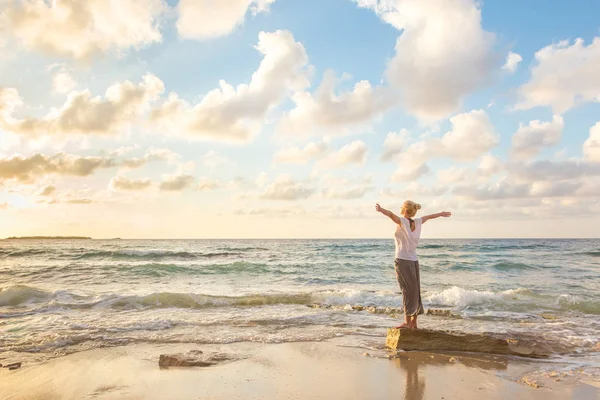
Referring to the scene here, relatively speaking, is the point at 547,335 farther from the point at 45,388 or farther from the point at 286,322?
the point at 45,388

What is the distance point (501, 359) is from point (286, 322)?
468cm

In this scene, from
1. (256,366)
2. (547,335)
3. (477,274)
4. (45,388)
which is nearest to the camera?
(45,388)

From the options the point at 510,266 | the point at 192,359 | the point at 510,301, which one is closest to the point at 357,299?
the point at 510,301

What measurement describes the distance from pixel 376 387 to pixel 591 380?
9.71 feet

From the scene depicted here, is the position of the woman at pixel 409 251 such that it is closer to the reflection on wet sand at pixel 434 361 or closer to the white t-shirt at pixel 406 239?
the white t-shirt at pixel 406 239

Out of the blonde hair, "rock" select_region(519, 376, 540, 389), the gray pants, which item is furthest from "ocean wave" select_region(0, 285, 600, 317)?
"rock" select_region(519, 376, 540, 389)

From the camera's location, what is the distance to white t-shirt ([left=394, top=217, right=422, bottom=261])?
677cm

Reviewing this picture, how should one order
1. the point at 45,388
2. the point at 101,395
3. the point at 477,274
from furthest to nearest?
1. the point at 477,274
2. the point at 45,388
3. the point at 101,395

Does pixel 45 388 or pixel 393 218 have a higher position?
pixel 393 218

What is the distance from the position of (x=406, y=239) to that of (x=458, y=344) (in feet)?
6.45

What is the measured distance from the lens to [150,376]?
211 inches

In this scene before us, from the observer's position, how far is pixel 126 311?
1110 centimetres

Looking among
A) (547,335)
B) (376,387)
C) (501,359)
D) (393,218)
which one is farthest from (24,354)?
(547,335)

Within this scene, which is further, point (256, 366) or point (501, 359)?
point (501, 359)
